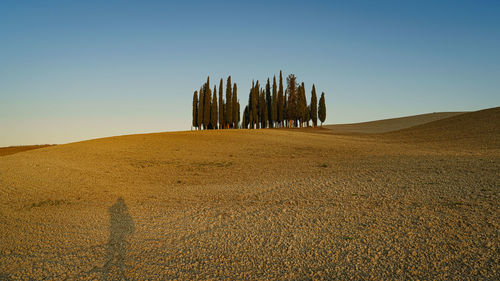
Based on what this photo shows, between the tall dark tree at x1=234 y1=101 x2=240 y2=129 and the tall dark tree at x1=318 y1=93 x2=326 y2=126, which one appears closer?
the tall dark tree at x1=234 y1=101 x2=240 y2=129

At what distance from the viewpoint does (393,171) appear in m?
12.4

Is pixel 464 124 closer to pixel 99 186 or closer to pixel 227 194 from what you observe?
pixel 227 194

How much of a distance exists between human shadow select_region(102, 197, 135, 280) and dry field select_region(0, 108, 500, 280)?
27 mm

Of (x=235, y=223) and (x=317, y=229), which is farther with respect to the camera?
(x=235, y=223)

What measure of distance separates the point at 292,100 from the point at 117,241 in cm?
5417

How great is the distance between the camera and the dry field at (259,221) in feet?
17.2

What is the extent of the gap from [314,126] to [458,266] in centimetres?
5680

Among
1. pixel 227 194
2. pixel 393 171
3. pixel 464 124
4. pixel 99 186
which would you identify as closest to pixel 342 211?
pixel 227 194

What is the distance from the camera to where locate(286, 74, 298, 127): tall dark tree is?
58.1 metres

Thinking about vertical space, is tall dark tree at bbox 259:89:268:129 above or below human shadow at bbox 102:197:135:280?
above

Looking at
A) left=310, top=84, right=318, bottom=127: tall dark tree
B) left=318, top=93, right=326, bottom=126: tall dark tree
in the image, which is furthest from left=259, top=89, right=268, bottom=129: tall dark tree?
left=318, top=93, right=326, bottom=126: tall dark tree

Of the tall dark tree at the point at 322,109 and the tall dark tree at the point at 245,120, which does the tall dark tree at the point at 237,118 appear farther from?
the tall dark tree at the point at 322,109

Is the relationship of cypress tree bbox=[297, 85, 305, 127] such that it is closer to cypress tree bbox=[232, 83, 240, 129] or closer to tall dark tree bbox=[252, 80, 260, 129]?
tall dark tree bbox=[252, 80, 260, 129]

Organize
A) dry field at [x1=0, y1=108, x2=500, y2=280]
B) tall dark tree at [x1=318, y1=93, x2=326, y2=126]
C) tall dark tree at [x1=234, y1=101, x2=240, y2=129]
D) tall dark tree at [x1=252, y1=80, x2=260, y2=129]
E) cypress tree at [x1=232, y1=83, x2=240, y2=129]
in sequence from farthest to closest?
tall dark tree at [x1=318, y1=93, x2=326, y2=126] → tall dark tree at [x1=252, y1=80, x2=260, y2=129] → tall dark tree at [x1=234, y1=101, x2=240, y2=129] → cypress tree at [x1=232, y1=83, x2=240, y2=129] → dry field at [x1=0, y1=108, x2=500, y2=280]
